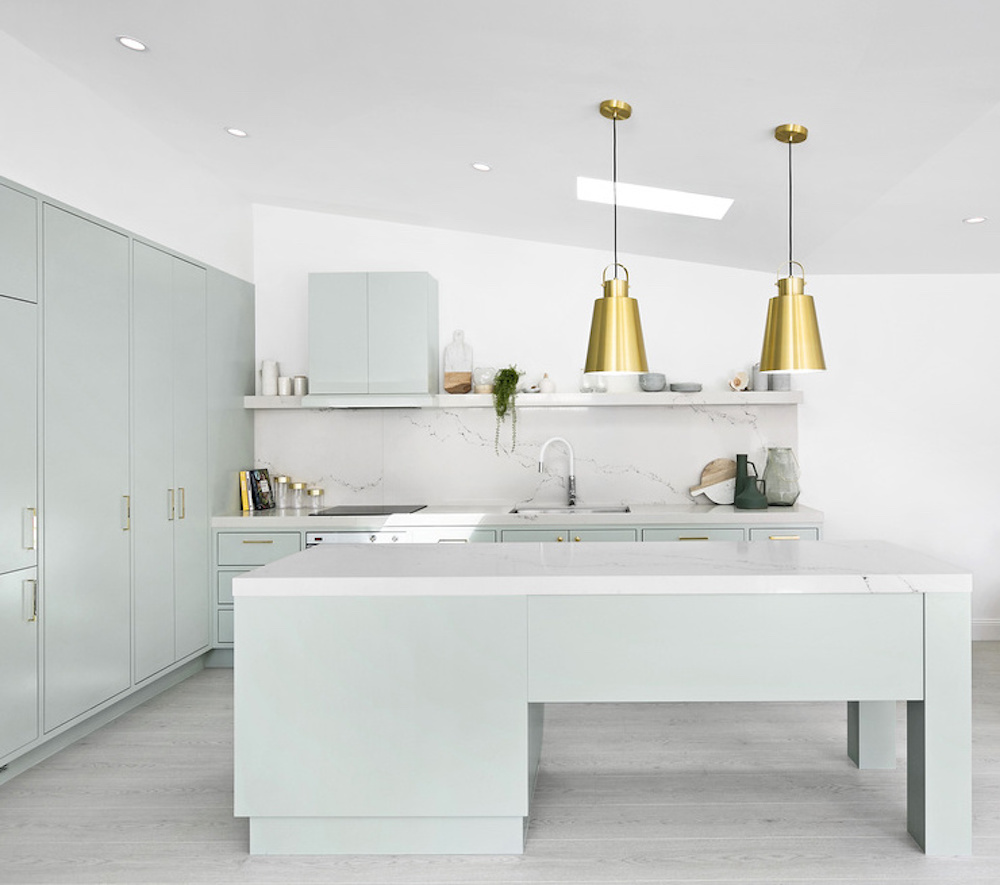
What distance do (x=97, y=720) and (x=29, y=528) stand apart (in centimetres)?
106

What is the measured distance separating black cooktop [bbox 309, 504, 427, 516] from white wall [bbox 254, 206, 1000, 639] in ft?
0.34

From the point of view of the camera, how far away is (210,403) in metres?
4.58

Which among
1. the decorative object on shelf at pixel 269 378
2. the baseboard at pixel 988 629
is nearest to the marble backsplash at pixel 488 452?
the decorative object on shelf at pixel 269 378

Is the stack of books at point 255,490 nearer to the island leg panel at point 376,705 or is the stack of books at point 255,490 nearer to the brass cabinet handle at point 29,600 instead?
the brass cabinet handle at point 29,600

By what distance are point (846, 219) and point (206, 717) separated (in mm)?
3814

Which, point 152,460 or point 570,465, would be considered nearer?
point 152,460

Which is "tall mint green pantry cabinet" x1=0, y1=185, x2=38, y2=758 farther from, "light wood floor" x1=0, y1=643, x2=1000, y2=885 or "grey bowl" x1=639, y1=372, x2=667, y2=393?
"grey bowl" x1=639, y1=372, x2=667, y2=393

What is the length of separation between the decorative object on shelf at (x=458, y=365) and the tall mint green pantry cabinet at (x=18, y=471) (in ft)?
7.92

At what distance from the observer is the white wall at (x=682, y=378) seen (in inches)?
201

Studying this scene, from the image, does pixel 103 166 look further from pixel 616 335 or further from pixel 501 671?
pixel 501 671

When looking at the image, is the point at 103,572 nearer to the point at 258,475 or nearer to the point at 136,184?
the point at 258,475

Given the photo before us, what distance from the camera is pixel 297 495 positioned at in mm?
5105

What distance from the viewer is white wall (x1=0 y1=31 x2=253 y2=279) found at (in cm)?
318

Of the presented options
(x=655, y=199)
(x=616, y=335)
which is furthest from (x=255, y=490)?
(x=616, y=335)
